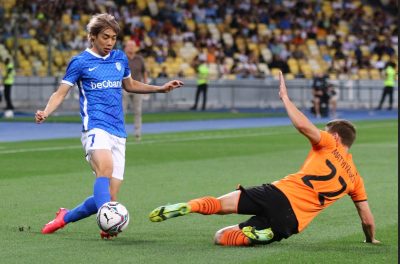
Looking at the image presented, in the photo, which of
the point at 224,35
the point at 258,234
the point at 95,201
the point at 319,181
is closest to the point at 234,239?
the point at 258,234

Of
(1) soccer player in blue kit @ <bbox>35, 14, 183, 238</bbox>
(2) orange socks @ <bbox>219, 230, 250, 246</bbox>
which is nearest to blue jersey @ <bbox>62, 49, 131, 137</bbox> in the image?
(1) soccer player in blue kit @ <bbox>35, 14, 183, 238</bbox>

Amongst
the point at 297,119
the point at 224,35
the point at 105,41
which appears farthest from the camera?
the point at 224,35

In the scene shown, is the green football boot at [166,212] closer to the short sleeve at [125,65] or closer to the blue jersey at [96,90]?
the blue jersey at [96,90]

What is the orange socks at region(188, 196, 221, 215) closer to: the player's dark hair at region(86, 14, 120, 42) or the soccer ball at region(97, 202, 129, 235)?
the soccer ball at region(97, 202, 129, 235)

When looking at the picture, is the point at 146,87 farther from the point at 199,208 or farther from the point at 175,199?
the point at 175,199

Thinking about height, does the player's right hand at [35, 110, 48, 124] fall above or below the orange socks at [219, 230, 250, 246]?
above

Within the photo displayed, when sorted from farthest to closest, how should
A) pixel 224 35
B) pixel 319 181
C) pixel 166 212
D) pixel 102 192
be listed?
pixel 224 35, pixel 102 192, pixel 319 181, pixel 166 212

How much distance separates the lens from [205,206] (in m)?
9.50

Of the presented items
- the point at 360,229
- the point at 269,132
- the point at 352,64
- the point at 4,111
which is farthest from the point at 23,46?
the point at 360,229

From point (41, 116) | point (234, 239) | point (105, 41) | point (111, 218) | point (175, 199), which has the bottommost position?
point (175, 199)

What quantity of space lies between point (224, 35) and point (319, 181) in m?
43.8

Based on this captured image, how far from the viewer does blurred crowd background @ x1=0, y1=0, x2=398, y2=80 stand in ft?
142

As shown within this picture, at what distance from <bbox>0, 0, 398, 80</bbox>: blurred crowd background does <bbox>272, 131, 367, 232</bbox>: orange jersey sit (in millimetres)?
30541

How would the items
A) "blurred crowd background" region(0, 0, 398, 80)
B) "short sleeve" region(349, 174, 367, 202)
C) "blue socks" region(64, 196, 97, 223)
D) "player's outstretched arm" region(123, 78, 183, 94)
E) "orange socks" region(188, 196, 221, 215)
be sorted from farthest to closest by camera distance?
"blurred crowd background" region(0, 0, 398, 80) < "player's outstretched arm" region(123, 78, 183, 94) < "blue socks" region(64, 196, 97, 223) < "short sleeve" region(349, 174, 367, 202) < "orange socks" region(188, 196, 221, 215)
